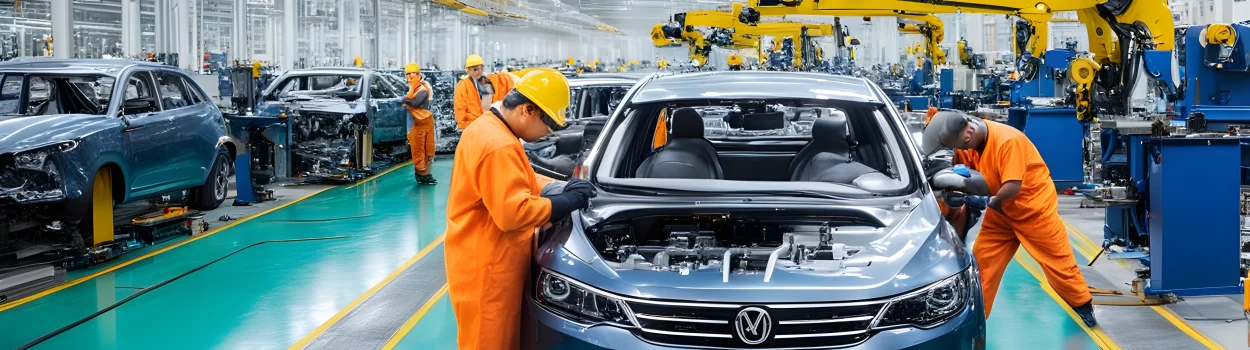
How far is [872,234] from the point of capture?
358 cm

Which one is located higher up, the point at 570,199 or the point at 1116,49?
the point at 1116,49

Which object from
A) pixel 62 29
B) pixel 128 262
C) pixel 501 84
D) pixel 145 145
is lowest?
pixel 128 262

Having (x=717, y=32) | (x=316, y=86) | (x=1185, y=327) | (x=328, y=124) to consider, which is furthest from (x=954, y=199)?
(x=717, y=32)

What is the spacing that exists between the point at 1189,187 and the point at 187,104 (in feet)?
24.7

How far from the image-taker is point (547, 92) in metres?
3.49

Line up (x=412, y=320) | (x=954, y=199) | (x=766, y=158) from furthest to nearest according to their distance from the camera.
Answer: (x=766, y=158) → (x=412, y=320) → (x=954, y=199)

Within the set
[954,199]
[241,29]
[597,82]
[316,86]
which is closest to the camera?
[954,199]

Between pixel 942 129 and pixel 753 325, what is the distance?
2106 millimetres

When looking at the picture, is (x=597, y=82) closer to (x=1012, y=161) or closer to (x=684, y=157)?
(x=684, y=157)

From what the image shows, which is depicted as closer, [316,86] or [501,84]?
[501,84]

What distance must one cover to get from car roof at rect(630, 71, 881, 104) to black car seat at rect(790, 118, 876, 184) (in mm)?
362

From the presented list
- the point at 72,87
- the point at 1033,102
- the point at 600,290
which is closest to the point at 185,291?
the point at 72,87

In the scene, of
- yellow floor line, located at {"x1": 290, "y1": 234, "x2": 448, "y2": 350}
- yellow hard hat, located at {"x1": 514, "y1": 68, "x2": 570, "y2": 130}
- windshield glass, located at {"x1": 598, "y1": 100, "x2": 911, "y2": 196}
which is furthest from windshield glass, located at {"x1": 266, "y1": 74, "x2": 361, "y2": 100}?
yellow hard hat, located at {"x1": 514, "y1": 68, "x2": 570, "y2": 130}

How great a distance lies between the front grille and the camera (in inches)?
118
